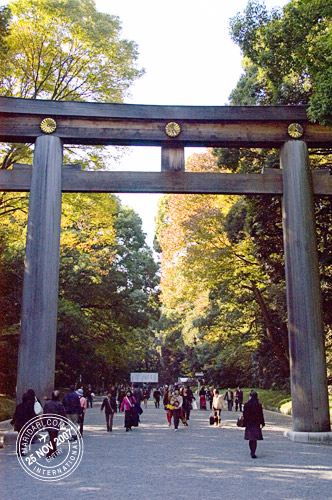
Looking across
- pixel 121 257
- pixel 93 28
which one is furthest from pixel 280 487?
pixel 121 257

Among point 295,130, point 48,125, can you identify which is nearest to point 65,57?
point 48,125

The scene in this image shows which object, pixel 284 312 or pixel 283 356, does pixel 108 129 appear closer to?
pixel 284 312

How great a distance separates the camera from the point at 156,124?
1330 cm

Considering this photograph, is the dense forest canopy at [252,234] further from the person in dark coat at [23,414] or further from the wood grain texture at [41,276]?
the person in dark coat at [23,414]

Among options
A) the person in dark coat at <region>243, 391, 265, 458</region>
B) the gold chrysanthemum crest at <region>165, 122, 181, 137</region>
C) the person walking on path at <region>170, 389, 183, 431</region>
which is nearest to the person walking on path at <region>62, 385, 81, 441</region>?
the person walking on path at <region>170, 389, 183, 431</region>

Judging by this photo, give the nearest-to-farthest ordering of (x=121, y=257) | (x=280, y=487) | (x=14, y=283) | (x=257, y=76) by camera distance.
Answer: (x=280, y=487), (x=257, y=76), (x=14, y=283), (x=121, y=257)

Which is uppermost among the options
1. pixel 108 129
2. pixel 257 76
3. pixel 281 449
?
pixel 257 76

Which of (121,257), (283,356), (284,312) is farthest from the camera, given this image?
(121,257)

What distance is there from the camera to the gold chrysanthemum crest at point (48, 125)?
13008 millimetres

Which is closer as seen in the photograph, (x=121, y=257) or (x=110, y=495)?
(x=110, y=495)

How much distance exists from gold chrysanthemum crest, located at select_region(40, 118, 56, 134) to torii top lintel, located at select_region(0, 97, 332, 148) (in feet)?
0.34

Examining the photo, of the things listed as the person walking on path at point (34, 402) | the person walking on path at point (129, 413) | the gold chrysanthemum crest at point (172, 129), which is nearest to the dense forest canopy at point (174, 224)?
the gold chrysanthemum crest at point (172, 129)

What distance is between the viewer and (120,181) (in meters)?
12.9

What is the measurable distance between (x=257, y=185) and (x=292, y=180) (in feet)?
3.00
